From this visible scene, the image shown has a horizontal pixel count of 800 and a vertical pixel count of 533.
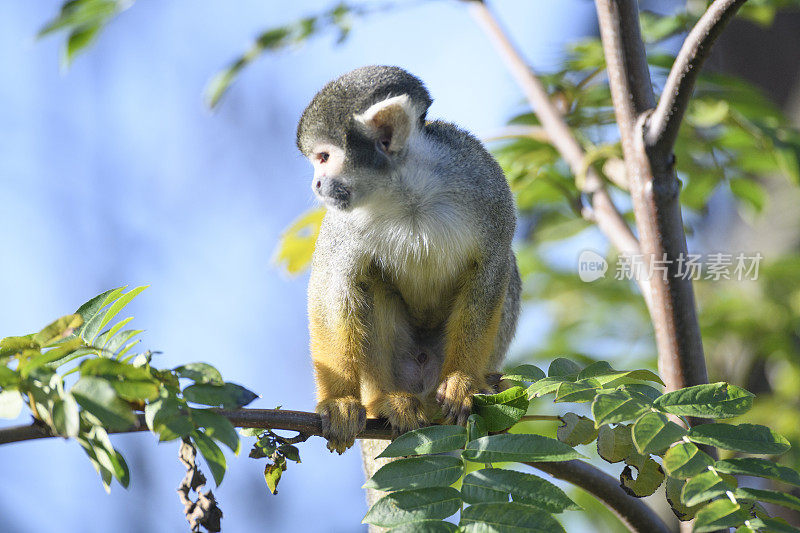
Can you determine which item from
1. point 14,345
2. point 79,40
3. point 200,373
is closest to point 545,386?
point 200,373

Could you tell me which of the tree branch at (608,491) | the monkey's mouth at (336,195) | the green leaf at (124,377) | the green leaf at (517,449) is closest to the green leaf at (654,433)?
the green leaf at (517,449)

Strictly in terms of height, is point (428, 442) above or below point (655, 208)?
below

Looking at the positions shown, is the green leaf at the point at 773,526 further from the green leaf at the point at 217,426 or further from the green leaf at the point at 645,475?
the green leaf at the point at 217,426

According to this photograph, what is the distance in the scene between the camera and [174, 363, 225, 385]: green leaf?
1.36 metres

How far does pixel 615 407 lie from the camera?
1.42m

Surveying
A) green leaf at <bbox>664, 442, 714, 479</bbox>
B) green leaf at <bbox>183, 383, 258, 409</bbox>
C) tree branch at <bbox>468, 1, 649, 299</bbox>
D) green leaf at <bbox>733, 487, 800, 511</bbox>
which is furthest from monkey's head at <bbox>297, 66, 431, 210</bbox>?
green leaf at <bbox>733, 487, 800, 511</bbox>

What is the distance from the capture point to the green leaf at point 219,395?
135cm

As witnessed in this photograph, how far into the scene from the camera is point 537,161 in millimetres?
3146

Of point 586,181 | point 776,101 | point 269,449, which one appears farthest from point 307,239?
point 776,101

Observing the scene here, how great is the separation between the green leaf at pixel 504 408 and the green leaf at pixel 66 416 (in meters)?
0.90

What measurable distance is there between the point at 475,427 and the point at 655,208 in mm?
874

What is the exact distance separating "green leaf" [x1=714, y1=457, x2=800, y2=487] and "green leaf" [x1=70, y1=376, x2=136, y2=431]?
100 cm

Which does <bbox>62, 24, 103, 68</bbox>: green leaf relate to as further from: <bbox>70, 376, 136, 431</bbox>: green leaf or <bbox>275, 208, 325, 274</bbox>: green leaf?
<bbox>70, 376, 136, 431</bbox>: green leaf

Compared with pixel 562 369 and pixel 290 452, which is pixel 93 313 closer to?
pixel 290 452
